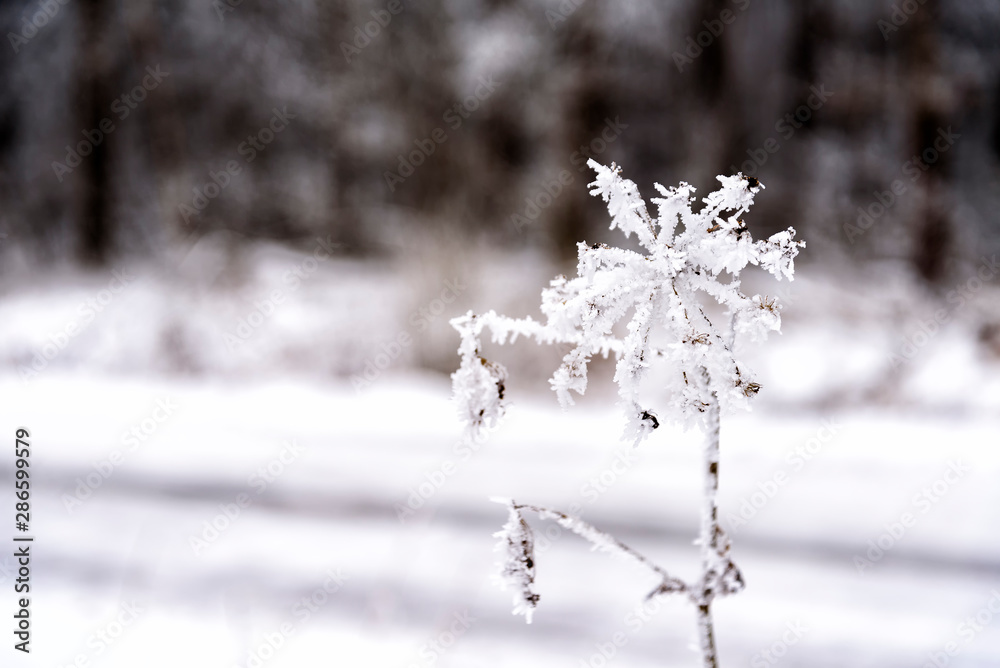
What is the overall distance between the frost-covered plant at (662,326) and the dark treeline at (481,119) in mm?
5818

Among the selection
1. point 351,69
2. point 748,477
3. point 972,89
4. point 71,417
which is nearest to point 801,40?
point 972,89

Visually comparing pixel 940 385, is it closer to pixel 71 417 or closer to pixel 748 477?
pixel 748 477

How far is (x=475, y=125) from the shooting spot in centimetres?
1030

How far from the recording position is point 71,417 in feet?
17.4

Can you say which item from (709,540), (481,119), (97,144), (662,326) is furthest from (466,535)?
(97,144)

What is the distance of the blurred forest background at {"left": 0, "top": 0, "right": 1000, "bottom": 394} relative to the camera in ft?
24.3

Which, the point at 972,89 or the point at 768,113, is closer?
the point at 972,89

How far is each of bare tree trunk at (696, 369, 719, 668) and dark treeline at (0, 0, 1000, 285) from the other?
5831 mm

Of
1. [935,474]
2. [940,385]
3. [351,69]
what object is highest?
[351,69]

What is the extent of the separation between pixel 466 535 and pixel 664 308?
10.5 ft

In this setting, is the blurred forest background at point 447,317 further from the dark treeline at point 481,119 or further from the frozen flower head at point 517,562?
the frozen flower head at point 517,562

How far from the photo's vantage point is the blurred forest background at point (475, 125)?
7406 mm

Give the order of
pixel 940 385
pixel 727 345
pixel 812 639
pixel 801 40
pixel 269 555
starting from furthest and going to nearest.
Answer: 1. pixel 801 40
2. pixel 940 385
3. pixel 269 555
4. pixel 812 639
5. pixel 727 345

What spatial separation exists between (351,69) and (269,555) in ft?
24.2
